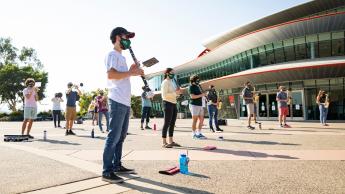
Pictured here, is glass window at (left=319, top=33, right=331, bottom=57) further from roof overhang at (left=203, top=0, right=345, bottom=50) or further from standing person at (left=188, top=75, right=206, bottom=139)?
standing person at (left=188, top=75, right=206, bottom=139)

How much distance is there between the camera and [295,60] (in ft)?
89.1

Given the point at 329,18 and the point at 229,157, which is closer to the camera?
the point at 229,157

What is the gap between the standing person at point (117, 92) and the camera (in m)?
4.37

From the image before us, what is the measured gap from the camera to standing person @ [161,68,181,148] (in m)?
7.75

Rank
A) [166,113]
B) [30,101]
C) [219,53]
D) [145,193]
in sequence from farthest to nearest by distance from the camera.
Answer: [219,53] < [30,101] < [166,113] < [145,193]

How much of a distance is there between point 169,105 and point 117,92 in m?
3.41

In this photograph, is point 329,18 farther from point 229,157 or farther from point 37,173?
point 37,173

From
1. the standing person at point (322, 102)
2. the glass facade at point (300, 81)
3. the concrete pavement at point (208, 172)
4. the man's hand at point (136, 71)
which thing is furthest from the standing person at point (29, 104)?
the glass facade at point (300, 81)

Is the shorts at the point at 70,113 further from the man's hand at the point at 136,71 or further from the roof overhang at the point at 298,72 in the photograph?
the roof overhang at the point at 298,72

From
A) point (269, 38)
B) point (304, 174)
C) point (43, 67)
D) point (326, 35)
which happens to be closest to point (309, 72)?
point (326, 35)

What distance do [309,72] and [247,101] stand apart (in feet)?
44.3

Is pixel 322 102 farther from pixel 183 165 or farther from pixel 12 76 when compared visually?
pixel 12 76

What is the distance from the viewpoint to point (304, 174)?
14.5 ft

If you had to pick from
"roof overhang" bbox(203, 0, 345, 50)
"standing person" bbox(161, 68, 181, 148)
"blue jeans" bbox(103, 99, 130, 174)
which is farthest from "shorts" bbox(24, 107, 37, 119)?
"roof overhang" bbox(203, 0, 345, 50)
